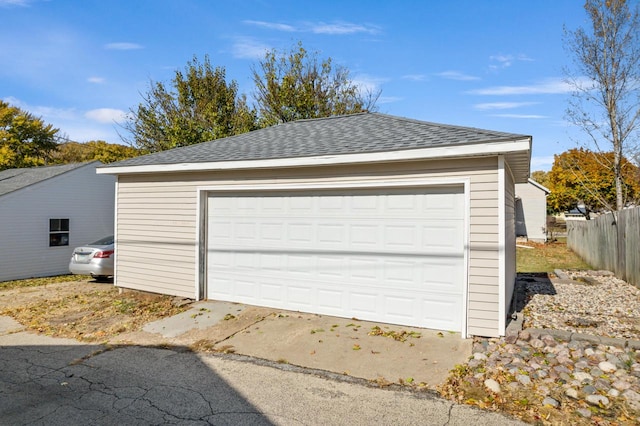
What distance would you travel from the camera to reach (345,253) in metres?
6.48

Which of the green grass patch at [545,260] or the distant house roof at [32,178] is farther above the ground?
the distant house roof at [32,178]

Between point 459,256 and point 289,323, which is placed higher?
point 459,256

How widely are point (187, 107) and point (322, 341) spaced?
2027cm

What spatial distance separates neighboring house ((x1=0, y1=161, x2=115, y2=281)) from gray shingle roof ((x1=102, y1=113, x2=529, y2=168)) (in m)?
6.38

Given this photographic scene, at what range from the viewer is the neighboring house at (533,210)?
1003 inches

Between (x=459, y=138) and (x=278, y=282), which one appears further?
(x=278, y=282)

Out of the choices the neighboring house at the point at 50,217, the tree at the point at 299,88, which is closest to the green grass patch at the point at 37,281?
the neighboring house at the point at 50,217

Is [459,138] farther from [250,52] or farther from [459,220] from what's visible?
[250,52]

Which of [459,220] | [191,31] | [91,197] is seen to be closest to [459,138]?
[459,220]

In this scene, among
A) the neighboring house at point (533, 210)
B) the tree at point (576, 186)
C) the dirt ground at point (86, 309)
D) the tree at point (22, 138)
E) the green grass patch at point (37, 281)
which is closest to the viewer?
the dirt ground at point (86, 309)

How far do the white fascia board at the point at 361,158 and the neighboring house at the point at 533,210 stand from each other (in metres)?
22.8

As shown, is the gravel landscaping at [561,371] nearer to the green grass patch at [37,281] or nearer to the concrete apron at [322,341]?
the concrete apron at [322,341]

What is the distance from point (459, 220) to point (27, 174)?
663 inches

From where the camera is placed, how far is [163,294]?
8.31 meters
